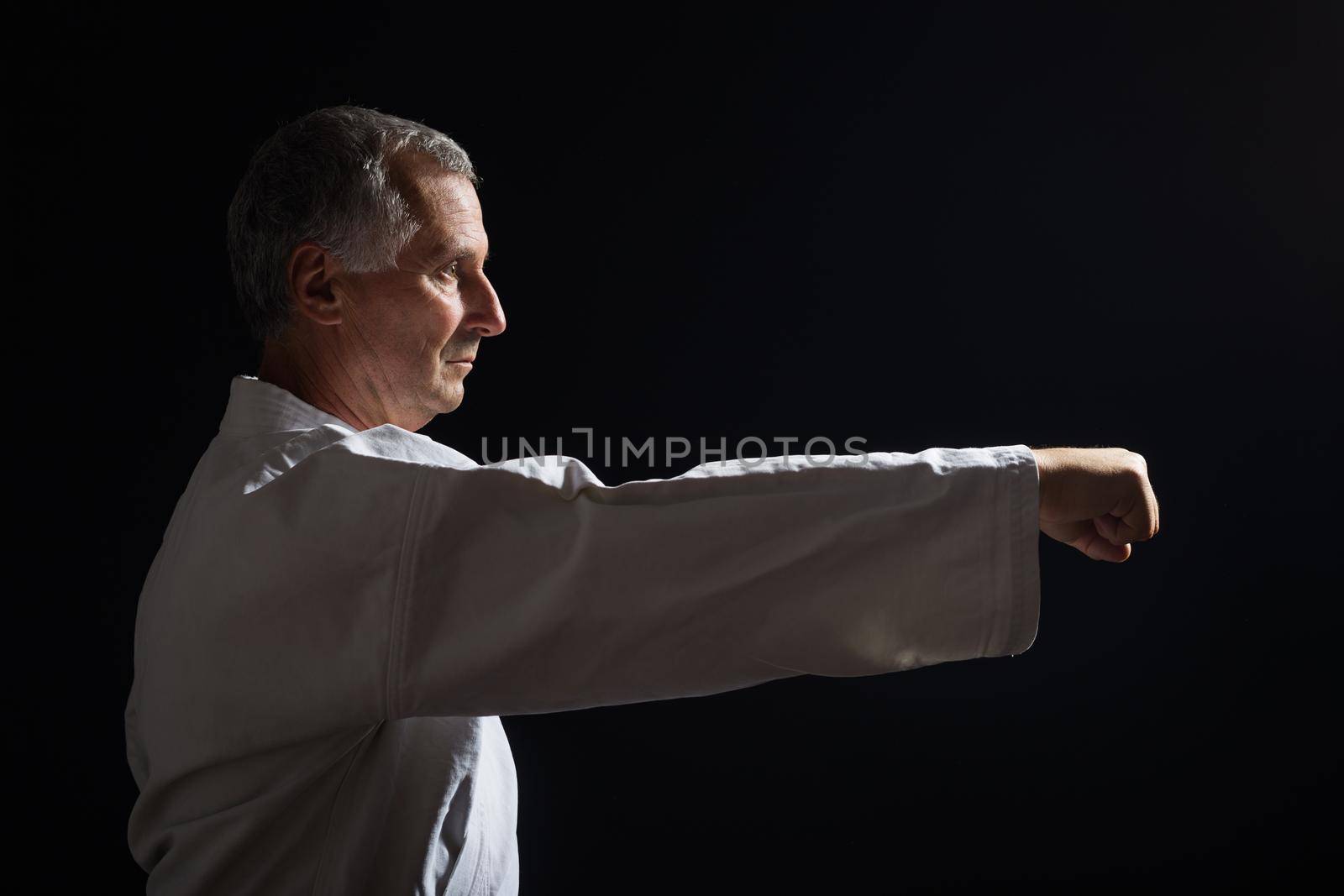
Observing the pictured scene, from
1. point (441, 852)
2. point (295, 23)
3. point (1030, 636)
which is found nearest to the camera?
point (1030, 636)

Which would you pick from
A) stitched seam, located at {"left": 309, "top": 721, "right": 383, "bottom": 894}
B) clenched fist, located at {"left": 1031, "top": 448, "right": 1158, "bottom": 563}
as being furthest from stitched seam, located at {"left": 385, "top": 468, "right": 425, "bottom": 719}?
clenched fist, located at {"left": 1031, "top": 448, "right": 1158, "bottom": 563}

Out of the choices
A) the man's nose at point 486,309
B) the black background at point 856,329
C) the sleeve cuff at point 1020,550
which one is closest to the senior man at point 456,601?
the sleeve cuff at point 1020,550

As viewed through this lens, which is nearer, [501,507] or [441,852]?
[501,507]

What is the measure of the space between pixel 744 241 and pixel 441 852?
1089mm

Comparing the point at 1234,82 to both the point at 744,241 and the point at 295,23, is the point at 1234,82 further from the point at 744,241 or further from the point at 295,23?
the point at 295,23

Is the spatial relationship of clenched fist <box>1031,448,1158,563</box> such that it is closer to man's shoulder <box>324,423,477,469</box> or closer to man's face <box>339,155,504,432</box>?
man's shoulder <box>324,423,477,469</box>

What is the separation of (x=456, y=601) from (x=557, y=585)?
0.25 feet

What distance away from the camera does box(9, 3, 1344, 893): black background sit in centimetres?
161

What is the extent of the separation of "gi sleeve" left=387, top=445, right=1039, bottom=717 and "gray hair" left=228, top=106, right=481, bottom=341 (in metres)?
0.35

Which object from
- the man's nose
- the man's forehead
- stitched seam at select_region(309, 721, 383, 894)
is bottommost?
stitched seam at select_region(309, 721, 383, 894)

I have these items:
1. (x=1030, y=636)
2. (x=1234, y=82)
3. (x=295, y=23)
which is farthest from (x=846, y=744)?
(x=295, y=23)

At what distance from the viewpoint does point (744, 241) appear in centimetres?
166

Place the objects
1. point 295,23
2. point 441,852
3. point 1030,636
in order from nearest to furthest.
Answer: point 1030,636 < point 441,852 < point 295,23

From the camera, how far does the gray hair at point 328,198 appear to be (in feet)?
2.99
